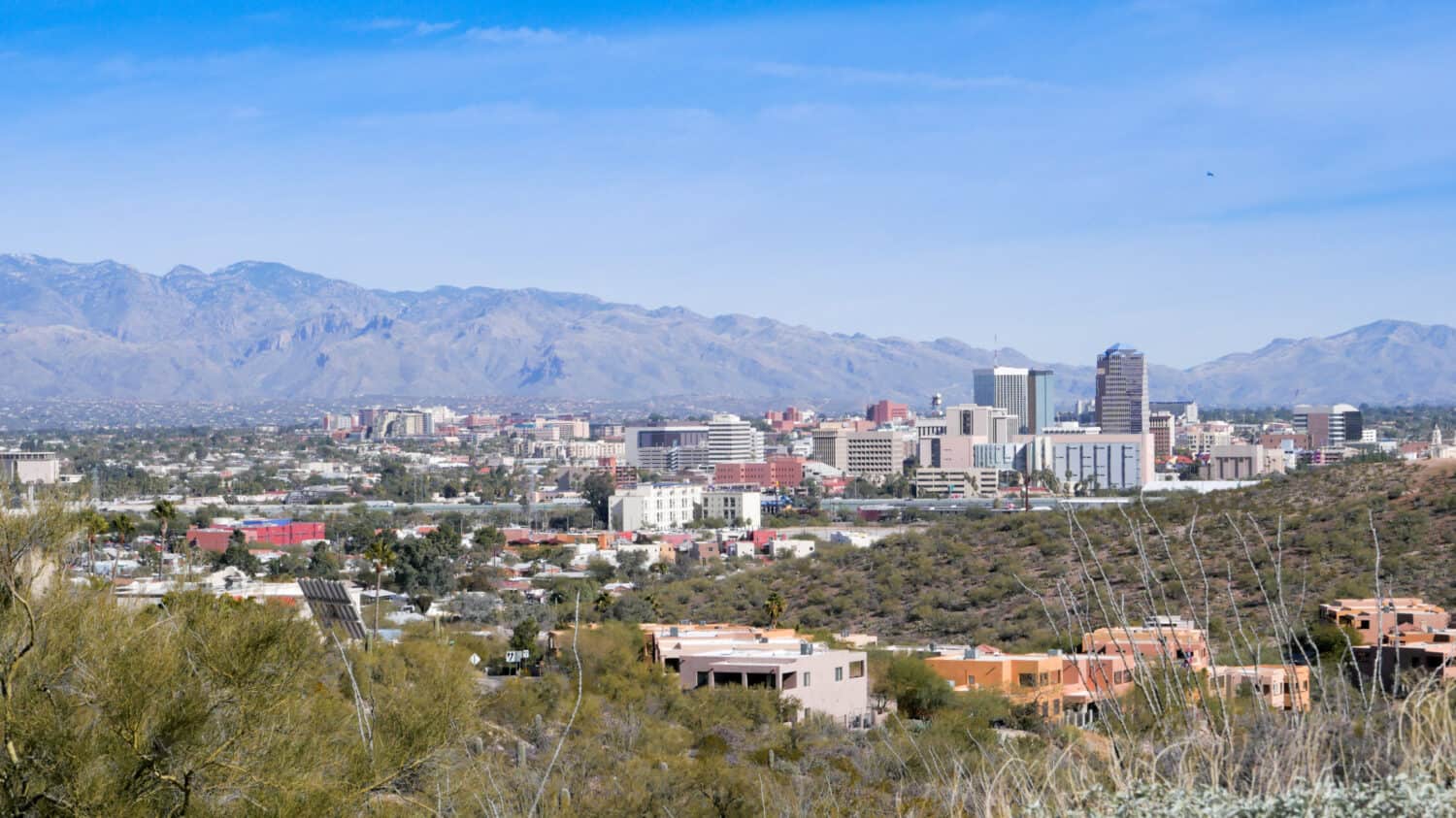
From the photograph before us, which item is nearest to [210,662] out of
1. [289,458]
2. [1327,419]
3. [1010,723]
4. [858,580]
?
[1010,723]

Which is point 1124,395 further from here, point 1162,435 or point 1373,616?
point 1373,616

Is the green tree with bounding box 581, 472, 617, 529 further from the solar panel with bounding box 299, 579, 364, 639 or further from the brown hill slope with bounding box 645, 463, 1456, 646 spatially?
the solar panel with bounding box 299, 579, 364, 639

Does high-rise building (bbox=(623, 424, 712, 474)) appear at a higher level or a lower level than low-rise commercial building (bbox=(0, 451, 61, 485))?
lower

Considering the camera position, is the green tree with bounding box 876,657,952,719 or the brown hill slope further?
the brown hill slope

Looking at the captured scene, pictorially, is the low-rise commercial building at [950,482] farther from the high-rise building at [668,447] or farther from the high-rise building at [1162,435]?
the high-rise building at [668,447]

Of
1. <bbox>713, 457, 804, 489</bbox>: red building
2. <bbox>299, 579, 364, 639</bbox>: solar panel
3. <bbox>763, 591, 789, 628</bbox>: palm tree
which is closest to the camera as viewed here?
<bbox>299, 579, 364, 639</bbox>: solar panel

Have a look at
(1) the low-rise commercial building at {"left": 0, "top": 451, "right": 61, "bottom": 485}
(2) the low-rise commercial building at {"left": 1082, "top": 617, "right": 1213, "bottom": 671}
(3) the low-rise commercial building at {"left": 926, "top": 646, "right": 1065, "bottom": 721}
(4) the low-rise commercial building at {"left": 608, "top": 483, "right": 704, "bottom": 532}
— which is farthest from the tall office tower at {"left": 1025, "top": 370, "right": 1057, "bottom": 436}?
(2) the low-rise commercial building at {"left": 1082, "top": 617, "right": 1213, "bottom": 671}

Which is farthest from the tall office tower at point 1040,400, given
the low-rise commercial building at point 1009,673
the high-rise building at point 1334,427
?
the low-rise commercial building at point 1009,673
